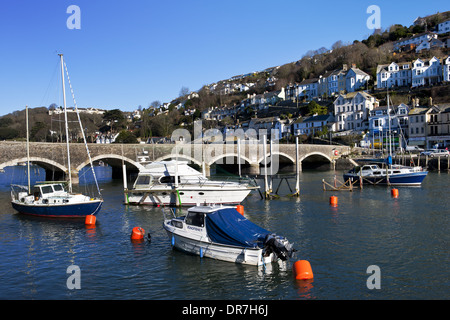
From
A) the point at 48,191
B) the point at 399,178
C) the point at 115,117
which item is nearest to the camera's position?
the point at 48,191

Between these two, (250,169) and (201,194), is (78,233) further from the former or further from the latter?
(250,169)

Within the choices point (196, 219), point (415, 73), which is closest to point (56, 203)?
point (196, 219)

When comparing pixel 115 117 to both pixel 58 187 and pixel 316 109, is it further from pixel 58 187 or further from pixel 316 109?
pixel 58 187

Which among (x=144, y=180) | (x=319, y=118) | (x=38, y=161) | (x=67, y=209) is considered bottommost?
(x=67, y=209)

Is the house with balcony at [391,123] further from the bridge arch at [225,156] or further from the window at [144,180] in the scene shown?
the window at [144,180]

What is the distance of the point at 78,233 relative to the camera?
24078 millimetres

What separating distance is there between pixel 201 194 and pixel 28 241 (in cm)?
1375

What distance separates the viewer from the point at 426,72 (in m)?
111

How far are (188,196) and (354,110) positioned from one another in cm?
8442

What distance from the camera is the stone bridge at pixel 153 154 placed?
46688 millimetres

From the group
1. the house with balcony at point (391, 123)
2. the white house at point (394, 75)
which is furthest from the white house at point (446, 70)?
the house with balcony at point (391, 123)

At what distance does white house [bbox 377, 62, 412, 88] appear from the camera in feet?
384

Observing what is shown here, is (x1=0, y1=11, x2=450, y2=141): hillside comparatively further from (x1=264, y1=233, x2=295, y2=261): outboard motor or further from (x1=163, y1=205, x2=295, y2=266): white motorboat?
(x1=264, y1=233, x2=295, y2=261): outboard motor

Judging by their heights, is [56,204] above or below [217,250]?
above
